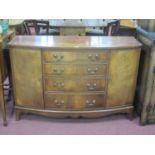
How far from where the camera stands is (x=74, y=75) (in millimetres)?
2219

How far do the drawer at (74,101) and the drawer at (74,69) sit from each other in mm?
274

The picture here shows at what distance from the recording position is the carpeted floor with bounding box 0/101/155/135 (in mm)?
2338

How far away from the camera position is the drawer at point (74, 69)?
2170mm

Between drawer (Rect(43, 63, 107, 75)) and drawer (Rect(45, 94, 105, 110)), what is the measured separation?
A: 0.27 metres

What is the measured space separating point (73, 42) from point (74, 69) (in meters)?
0.30

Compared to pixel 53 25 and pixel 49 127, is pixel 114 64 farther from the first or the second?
pixel 53 25

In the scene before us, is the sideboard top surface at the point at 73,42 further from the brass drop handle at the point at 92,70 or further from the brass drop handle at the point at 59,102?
the brass drop handle at the point at 59,102

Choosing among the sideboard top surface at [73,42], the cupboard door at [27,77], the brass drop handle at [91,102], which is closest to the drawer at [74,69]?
the cupboard door at [27,77]

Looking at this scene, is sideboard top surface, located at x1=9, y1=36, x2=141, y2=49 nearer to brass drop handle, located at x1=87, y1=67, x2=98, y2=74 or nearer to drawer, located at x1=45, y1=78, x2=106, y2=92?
brass drop handle, located at x1=87, y1=67, x2=98, y2=74

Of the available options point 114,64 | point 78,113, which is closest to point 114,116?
point 78,113

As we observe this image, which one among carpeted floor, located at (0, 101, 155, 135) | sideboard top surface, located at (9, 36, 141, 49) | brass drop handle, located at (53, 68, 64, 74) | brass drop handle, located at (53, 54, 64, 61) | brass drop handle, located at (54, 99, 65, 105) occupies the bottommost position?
carpeted floor, located at (0, 101, 155, 135)

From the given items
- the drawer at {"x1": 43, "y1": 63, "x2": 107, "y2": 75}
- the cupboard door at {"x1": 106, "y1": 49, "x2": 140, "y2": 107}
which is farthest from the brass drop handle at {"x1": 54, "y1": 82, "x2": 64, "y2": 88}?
the cupboard door at {"x1": 106, "y1": 49, "x2": 140, "y2": 107}

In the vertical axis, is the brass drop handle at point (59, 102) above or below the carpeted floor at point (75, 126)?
above

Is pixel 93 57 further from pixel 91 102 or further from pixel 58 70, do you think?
pixel 91 102
